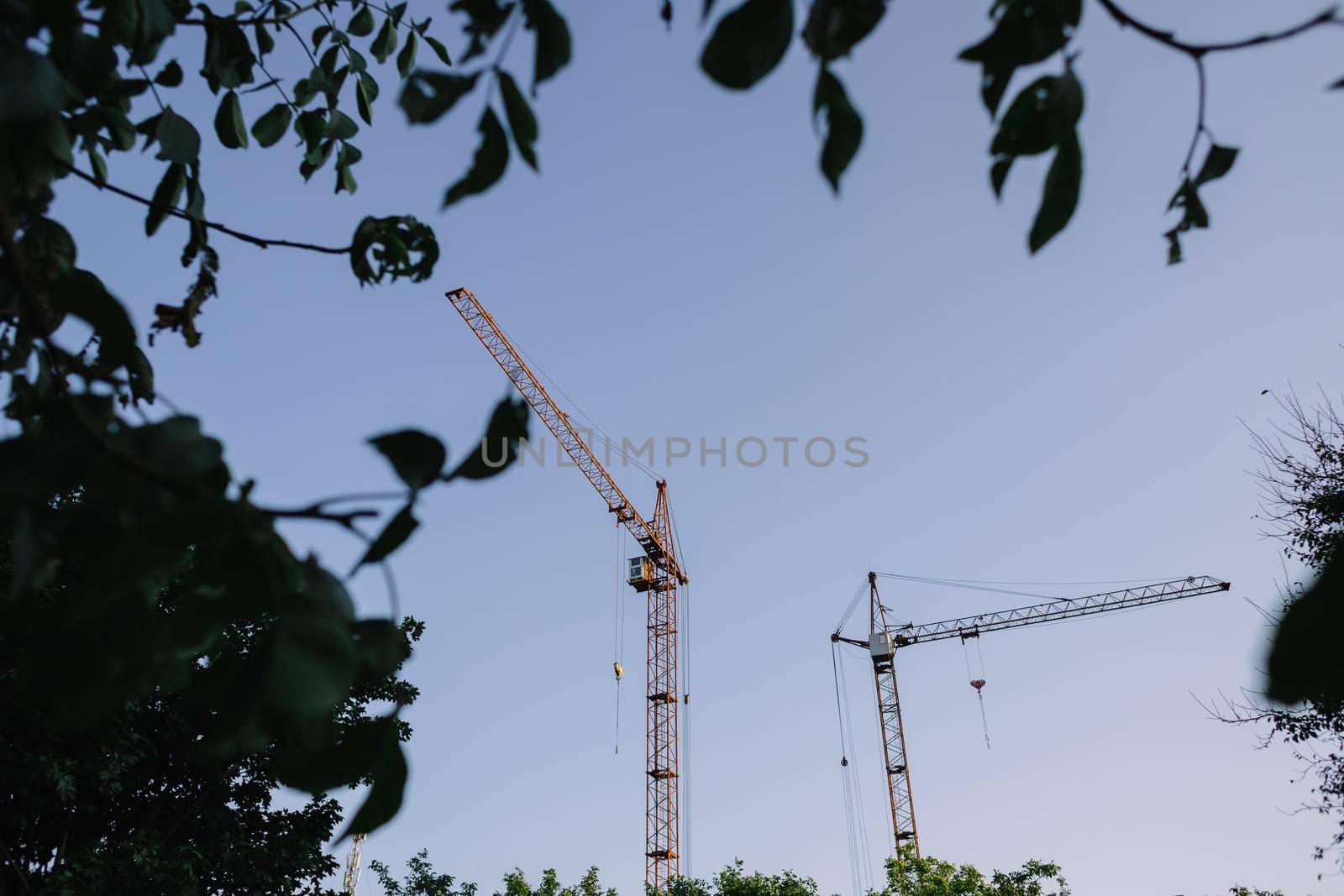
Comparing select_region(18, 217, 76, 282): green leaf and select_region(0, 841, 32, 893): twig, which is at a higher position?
select_region(0, 841, 32, 893): twig

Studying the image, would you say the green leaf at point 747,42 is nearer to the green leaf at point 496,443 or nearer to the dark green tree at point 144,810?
the green leaf at point 496,443

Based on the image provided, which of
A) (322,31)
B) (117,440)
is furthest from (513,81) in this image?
(322,31)

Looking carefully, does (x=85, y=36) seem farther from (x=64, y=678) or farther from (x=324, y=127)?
(x=324, y=127)

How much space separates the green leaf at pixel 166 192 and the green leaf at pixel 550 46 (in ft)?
3.61

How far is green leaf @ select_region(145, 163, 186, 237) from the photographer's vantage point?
1.83m

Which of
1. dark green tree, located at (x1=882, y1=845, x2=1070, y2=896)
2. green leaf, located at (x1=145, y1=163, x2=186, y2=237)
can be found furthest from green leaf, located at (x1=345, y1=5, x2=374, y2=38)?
dark green tree, located at (x1=882, y1=845, x2=1070, y2=896)

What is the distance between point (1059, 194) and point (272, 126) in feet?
5.97

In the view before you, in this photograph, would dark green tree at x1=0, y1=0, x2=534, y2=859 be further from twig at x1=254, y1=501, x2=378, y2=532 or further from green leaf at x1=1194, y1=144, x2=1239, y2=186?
green leaf at x1=1194, y1=144, x2=1239, y2=186

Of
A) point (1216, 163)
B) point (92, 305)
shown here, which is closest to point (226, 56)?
point (92, 305)

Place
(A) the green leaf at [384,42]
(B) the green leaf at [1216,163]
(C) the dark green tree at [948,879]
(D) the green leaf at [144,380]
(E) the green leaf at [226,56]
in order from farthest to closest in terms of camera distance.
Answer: (C) the dark green tree at [948,879]
(A) the green leaf at [384,42]
(E) the green leaf at [226,56]
(D) the green leaf at [144,380]
(B) the green leaf at [1216,163]

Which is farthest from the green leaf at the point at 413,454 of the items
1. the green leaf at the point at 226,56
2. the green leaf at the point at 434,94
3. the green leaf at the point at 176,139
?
the green leaf at the point at 226,56

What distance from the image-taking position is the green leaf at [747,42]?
2.82 feet

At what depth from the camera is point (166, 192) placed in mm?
1834

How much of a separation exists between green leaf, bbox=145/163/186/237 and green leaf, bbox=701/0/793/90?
1345mm
